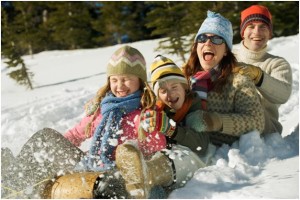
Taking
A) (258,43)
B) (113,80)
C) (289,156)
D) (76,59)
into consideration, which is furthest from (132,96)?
(76,59)

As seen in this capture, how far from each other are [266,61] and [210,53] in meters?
0.98

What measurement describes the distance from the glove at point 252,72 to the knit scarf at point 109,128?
112cm

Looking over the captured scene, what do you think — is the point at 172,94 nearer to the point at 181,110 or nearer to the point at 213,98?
the point at 181,110

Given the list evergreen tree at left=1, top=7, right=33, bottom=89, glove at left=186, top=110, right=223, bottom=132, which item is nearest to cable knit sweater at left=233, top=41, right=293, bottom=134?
glove at left=186, top=110, right=223, bottom=132

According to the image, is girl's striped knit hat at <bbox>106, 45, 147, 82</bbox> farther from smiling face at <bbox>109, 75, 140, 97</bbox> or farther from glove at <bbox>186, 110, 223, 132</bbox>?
glove at <bbox>186, 110, 223, 132</bbox>

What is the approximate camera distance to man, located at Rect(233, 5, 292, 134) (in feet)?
15.1

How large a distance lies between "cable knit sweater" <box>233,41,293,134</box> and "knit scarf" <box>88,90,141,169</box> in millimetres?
1487

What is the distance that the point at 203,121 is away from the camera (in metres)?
3.78

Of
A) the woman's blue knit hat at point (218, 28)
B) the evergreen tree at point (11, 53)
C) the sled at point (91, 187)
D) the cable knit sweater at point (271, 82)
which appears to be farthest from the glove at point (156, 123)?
the evergreen tree at point (11, 53)

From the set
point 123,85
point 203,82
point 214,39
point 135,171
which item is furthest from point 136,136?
point 214,39

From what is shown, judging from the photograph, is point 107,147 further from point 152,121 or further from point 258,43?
point 258,43

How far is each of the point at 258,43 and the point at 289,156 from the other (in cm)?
151

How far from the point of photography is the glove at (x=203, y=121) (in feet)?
12.4

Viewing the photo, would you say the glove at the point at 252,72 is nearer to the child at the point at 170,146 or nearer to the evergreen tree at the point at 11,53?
the child at the point at 170,146
